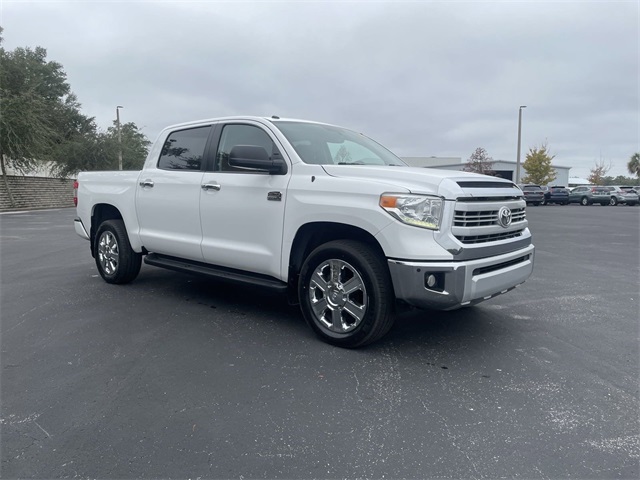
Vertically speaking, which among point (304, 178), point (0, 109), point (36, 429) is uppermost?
point (0, 109)

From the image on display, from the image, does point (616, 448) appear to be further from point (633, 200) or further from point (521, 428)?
point (633, 200)

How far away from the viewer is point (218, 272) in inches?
204

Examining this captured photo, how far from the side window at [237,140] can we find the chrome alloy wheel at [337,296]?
1363 millimetres

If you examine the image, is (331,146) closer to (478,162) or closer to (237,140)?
(237,140)

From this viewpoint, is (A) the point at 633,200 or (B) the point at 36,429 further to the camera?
(A) the point at 633,200

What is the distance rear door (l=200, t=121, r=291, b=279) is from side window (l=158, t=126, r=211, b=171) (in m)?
0.28

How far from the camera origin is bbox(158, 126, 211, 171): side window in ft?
18.2

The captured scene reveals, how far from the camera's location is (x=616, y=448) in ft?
9.03

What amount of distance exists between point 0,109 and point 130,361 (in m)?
24.3

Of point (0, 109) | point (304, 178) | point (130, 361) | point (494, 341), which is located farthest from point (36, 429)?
point (0, 109)

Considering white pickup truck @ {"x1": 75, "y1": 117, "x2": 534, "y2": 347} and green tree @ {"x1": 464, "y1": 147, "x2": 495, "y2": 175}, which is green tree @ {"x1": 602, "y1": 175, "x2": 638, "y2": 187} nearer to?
green tree @ {"x1": 464, "y1": 147, "x2": 495, "y2": 175}

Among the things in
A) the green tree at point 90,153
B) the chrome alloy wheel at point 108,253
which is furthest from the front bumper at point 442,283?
the green tree at point 90,153

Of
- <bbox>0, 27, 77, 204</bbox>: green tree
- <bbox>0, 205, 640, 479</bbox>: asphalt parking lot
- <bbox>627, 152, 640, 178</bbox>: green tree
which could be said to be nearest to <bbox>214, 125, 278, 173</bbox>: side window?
<bbox>0, 205, 640, 479</bbox>: asphalt parking lot

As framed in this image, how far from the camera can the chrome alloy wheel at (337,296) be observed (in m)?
4.09
